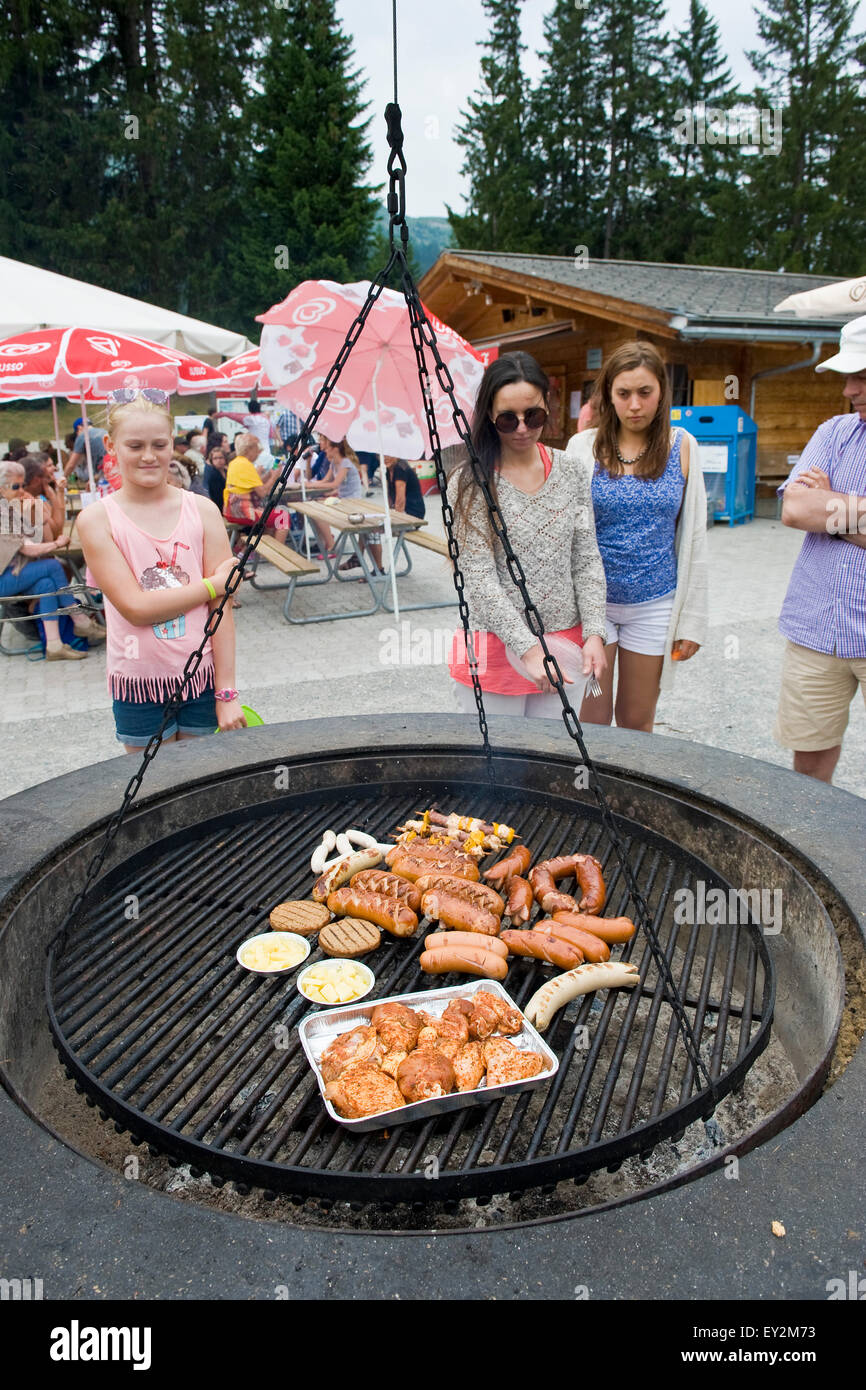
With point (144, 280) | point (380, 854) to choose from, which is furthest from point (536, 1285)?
point (144, 280)

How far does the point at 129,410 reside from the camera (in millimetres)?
3092

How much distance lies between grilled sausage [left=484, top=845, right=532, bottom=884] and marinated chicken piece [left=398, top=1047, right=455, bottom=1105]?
0.81 metres

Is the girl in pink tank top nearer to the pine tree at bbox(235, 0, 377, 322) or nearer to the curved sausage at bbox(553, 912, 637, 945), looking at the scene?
the curved sausage at bbox(553, 912, 637, 945)

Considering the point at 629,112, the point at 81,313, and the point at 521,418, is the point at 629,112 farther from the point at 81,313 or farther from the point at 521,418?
the point at 521,418

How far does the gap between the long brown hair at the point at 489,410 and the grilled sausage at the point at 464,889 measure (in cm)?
133

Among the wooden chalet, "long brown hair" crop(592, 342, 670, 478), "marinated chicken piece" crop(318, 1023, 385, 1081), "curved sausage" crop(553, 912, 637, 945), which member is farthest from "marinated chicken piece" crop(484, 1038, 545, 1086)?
the wooden chalet

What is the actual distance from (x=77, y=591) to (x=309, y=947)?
19.7ft

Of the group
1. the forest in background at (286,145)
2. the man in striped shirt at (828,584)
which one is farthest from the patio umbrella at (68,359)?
the forest in background at (286,145)

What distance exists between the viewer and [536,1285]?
4.30 feet

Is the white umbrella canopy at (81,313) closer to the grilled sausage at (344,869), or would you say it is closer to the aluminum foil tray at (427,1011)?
the grilled sausage at (344,869)

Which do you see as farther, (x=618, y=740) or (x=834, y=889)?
(x=618, y=740)

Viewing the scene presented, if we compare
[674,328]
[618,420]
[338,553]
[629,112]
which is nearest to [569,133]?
[629,112]

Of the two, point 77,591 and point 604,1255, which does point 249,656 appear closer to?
point 77,591

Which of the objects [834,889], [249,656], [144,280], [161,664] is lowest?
[249,656]
